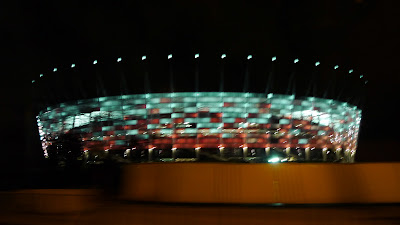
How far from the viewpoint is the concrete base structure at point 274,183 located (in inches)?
467

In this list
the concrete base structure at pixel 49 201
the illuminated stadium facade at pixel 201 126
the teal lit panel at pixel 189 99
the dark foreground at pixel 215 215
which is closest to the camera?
the dark foreground at pixel 215 215

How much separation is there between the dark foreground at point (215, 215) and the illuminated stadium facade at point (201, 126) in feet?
124

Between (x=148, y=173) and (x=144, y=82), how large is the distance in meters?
39.6

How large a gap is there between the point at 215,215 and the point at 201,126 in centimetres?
4079

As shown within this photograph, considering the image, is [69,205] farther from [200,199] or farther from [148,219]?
[200,199]

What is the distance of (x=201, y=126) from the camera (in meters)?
50.8

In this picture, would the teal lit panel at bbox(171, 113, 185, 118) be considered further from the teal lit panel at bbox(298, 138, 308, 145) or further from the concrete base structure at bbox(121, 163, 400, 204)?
the concrete base structure at bbox(121, 163, 400, 204)

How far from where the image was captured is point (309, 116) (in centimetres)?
5491

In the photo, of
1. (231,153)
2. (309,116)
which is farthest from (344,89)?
(231,153)

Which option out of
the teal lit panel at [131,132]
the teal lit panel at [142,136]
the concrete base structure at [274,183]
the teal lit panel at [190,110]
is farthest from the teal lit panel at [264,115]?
the concrete base structure at [274,183]

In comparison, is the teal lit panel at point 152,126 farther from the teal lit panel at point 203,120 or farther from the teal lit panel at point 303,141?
the teal lit panel at point 303,141

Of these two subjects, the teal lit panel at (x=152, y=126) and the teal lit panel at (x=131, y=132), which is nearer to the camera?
the teal lit panel at (x=152, y=126)

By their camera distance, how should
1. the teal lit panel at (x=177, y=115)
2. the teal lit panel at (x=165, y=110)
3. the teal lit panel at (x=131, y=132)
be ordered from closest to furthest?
the teal lit panel at (x=177, y=115) → the teal lit panel at (x=165, y=110) → the teal lit panel at (x=131, y=132)

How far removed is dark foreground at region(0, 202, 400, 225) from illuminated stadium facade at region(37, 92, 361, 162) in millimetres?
37841
